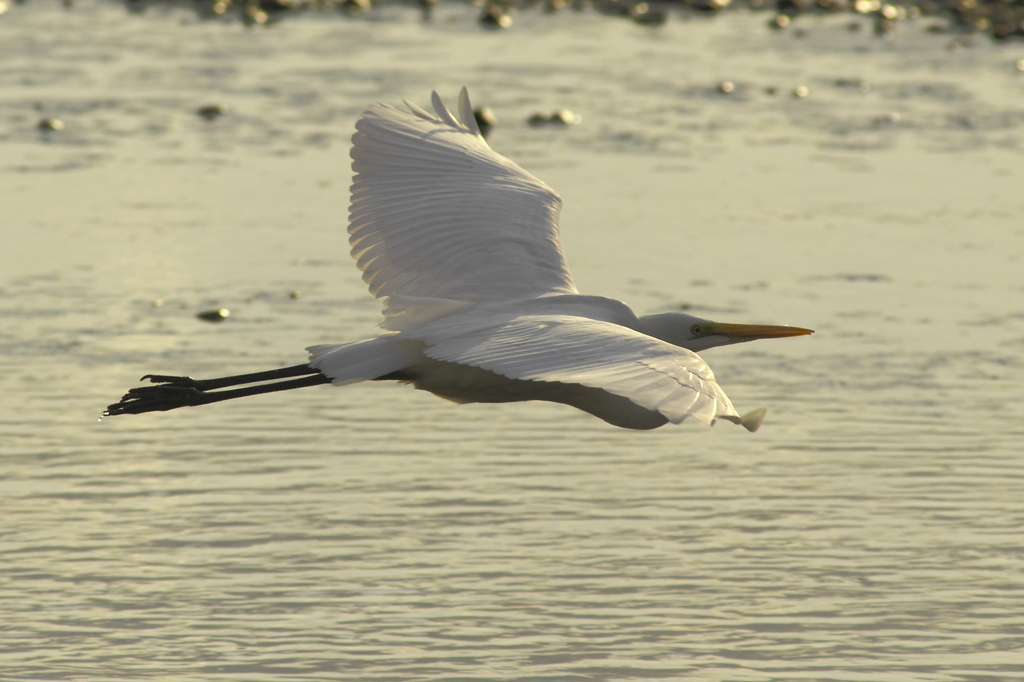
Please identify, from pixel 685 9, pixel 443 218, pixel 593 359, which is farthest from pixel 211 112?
pixel 593 359

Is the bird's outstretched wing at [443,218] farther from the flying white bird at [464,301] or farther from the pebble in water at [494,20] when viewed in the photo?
the pebble in water at [494,20]

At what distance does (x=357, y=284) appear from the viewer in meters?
10.6

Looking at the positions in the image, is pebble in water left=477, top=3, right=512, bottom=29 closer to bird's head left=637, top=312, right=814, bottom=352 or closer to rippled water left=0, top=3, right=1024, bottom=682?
rippled water left=0, top=3, right=1024, bottom=682

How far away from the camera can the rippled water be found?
6.05 meters

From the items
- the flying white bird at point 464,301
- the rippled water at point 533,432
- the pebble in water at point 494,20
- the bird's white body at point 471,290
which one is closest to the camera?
the bird's white body at point 471,290

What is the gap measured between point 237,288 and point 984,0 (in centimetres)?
1458

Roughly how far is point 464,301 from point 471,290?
0.31ft

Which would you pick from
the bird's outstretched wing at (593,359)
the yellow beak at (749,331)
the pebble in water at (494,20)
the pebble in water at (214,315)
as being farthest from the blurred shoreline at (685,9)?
the bird's outstretched wing at (593,359)

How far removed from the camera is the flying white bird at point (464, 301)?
5289 mm

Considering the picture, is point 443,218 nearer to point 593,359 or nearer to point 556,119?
point 593,359

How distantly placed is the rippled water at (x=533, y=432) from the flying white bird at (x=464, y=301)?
76 centimetres

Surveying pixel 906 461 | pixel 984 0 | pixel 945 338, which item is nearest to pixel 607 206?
pixel 945 338

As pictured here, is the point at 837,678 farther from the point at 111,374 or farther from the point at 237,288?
the point at 237,288

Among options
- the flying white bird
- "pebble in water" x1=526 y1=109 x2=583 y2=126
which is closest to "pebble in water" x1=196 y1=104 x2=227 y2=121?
"pebble in water" x1=526 y1=109 x2=583 y2=126
